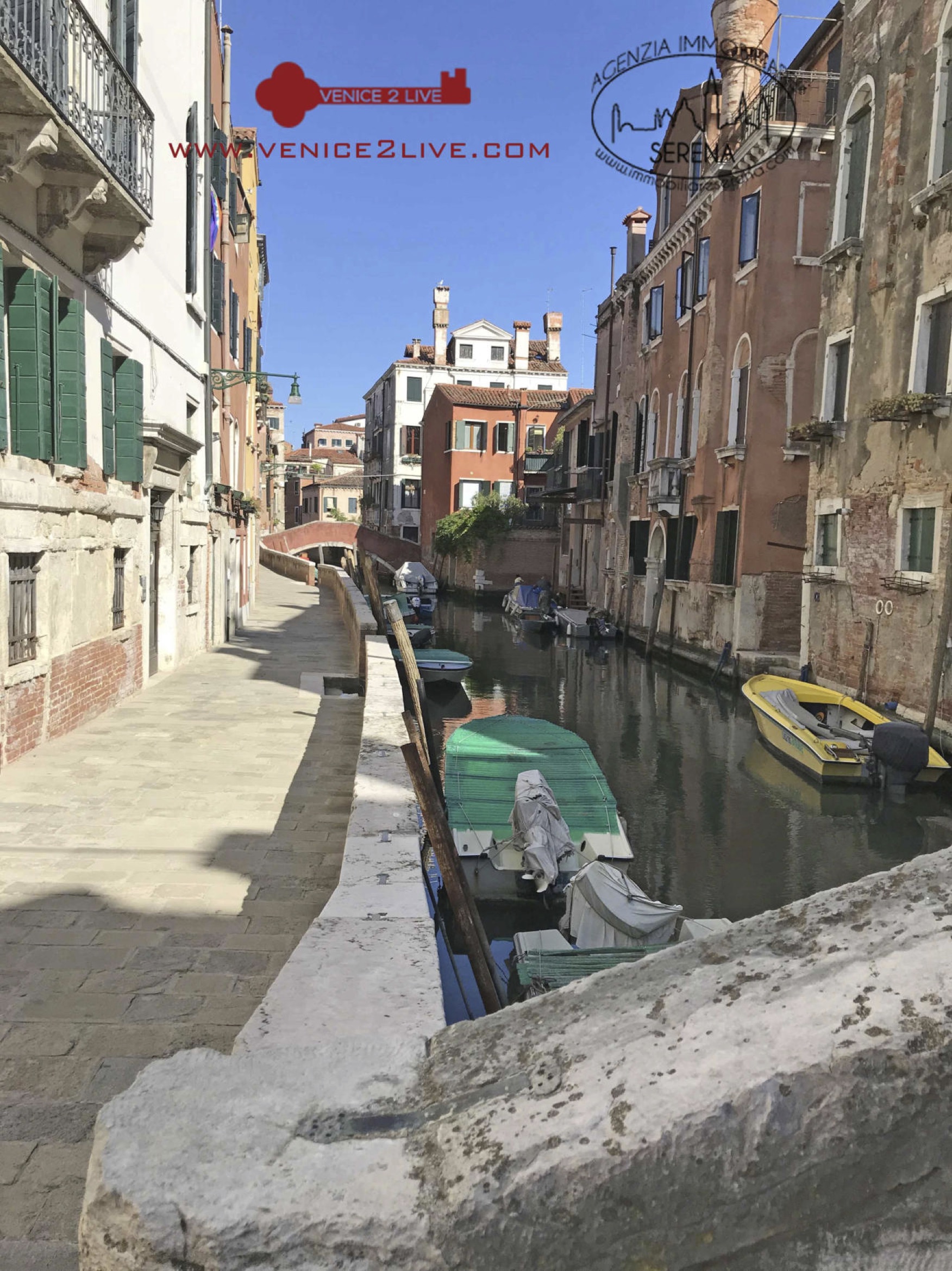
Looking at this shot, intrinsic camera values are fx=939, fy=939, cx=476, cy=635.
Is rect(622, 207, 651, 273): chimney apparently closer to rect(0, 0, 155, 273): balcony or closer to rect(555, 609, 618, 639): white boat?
rect(555, 609, 618, 639): white boat

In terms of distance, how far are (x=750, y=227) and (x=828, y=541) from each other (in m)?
7.94

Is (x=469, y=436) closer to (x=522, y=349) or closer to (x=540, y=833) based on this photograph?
→ (x=522, y=349)

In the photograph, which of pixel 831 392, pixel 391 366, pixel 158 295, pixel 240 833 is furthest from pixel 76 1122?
pixel 391 366

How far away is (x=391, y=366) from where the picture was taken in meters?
53.9

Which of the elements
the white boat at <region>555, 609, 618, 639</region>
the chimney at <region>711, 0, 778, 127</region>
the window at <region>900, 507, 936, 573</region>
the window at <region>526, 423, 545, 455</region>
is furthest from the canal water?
the window at <region>526, 423, 545, 455</region>

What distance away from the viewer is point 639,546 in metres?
27.8

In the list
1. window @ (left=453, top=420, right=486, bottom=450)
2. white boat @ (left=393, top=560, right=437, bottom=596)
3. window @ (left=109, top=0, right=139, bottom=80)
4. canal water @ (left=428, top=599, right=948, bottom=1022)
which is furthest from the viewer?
window @ (left=453, top=420, right=486, bottom=450)

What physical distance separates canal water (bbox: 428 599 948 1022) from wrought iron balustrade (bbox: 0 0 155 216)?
6.82m

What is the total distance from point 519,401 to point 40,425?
39.1 meters

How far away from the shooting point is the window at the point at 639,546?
89.4 ft

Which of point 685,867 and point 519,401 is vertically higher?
point 519,401

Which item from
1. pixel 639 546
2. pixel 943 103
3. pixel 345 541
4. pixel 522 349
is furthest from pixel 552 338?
pixel 943 103

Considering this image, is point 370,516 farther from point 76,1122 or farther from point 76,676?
point 76,1122

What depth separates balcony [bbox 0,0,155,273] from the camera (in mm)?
5977
